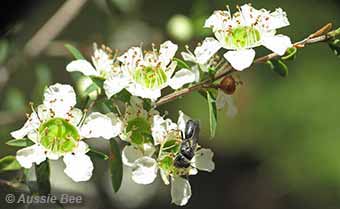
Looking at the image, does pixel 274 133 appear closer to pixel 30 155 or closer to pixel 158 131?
pixel 158 131

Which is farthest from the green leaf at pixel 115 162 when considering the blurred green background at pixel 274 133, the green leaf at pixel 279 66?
the blurred green background at pixel 274 133

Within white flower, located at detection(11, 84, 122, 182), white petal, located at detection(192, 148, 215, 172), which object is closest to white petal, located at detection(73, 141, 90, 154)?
white flower, located at detection(11, 84, 122, 182)

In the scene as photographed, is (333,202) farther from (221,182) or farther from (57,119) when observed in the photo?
(57,119)

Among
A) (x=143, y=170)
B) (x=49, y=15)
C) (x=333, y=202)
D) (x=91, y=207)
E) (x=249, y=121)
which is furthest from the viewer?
(x=249, y=121)

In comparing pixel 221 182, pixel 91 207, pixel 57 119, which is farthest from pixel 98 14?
pixel 221 182

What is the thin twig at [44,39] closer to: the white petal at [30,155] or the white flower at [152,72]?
the white flower at [152,72]

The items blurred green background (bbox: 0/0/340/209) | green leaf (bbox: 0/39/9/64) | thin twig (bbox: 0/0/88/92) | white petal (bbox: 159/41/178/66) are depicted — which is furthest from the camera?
blurred green background (bbox: 0/0/340/209)

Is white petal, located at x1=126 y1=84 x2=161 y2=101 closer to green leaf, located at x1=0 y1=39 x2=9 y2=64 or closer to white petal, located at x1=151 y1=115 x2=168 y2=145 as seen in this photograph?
white petal, located at x1=151 y1=115 x2=168 y2=145
